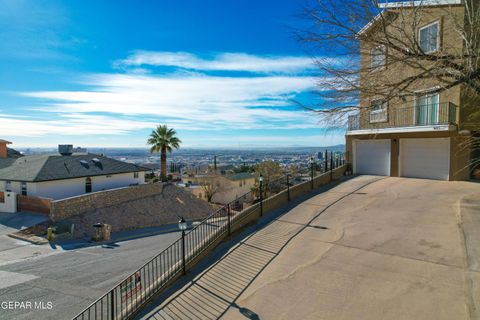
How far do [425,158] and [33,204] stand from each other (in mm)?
26920

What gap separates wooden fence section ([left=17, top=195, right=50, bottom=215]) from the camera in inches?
857

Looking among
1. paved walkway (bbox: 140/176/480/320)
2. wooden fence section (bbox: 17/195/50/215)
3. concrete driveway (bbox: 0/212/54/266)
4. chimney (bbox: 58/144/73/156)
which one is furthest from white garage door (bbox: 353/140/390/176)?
chimney (bbox: 58/144/73/156)

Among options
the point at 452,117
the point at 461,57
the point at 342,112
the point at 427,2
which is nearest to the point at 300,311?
the point at 342,112

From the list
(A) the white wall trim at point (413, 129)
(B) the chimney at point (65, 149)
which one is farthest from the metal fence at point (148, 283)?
(B) the chimney at point (65, 149)

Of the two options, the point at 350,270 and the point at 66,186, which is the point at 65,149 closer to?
the point at 66,186

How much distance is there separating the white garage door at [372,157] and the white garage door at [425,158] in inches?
39.4

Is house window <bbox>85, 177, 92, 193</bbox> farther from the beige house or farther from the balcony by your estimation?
the balcony

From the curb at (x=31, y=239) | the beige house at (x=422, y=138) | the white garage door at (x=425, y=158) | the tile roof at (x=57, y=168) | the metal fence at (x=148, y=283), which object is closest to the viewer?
the metal fence at (x=148, y=283)

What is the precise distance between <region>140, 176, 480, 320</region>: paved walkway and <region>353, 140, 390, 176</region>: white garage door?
7.15 metres

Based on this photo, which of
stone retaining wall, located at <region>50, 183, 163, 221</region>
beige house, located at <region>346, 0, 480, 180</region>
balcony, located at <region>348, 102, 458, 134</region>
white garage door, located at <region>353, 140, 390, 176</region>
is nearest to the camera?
beige house, located at <region>346, 0, 480, 180</region>

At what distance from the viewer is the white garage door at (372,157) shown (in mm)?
18750

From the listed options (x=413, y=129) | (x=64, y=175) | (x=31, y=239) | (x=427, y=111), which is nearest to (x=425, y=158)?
(x=413, y=129)

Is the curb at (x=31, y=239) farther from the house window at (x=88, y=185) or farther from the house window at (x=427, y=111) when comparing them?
the house window at (x=427, y=111)

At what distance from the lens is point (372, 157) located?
19.5 m
